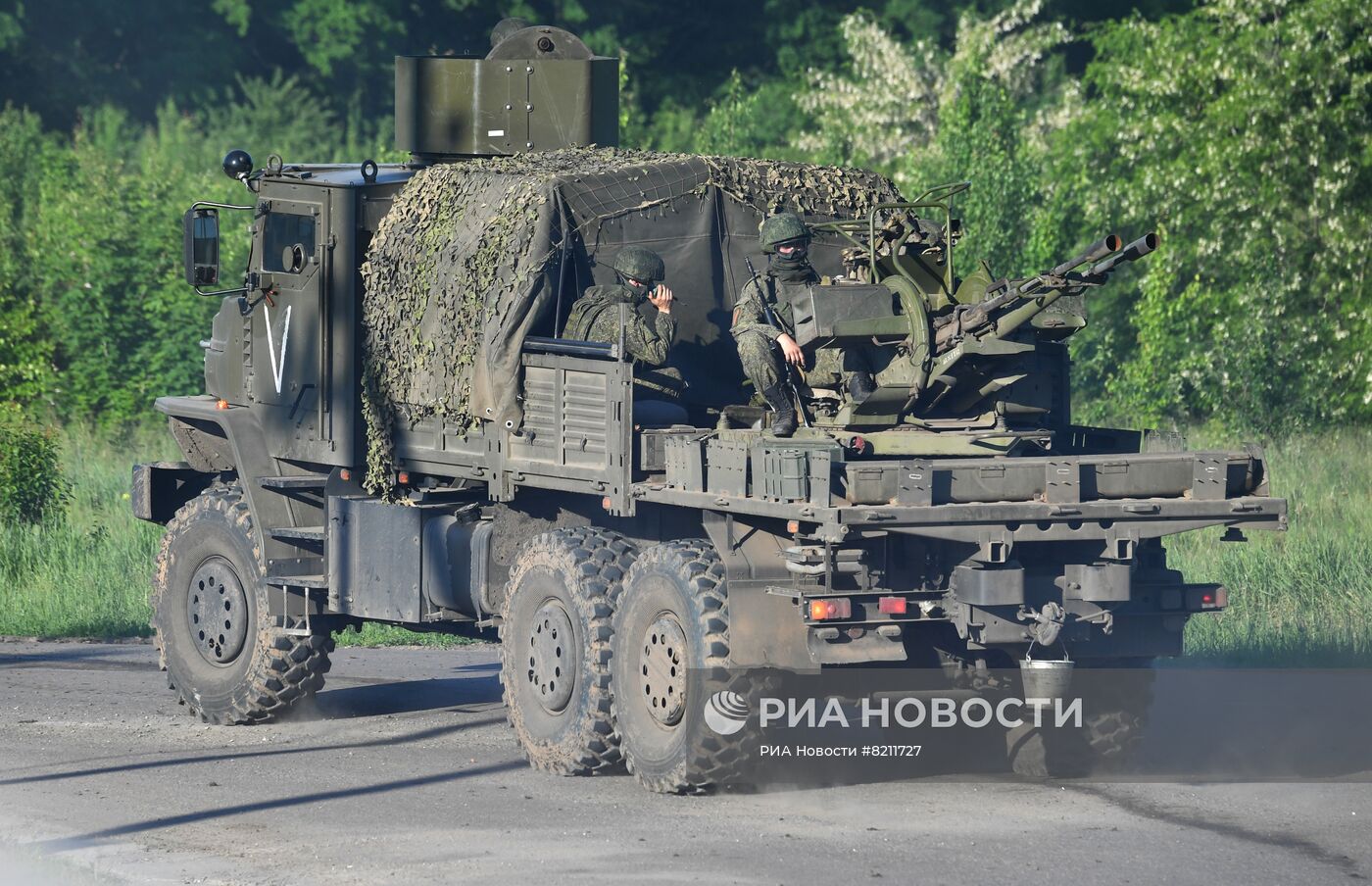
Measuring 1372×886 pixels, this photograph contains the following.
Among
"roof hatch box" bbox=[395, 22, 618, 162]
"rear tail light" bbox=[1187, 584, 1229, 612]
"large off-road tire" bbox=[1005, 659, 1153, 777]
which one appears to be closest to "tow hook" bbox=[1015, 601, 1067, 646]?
"rear tail light" bbox=[1187, 584, 1229, 612]

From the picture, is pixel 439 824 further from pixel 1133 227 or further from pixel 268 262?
pixel 1133 227

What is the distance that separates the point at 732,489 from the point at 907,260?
2.58 m

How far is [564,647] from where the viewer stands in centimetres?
1166

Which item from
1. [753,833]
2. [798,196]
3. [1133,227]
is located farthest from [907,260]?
[1133,227]

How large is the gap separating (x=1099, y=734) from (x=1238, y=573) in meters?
6.12

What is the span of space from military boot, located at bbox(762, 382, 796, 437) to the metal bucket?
5.54 feet

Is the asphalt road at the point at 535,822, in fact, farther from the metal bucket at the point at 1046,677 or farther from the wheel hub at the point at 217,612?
the wheel hub at the point at 217,612

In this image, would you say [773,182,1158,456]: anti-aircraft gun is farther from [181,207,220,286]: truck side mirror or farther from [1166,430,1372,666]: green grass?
[1166,430,1372,666]: green grass

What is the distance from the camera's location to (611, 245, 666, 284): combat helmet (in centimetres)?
1228

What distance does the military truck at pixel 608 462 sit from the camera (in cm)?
1052

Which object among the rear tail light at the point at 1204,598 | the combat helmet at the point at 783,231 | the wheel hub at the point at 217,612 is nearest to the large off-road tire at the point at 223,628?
the wheel hub at the point at 217,612

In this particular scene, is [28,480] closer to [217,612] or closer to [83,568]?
[83,568]

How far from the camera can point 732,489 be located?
10578 mm

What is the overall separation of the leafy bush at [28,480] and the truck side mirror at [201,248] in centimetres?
783
